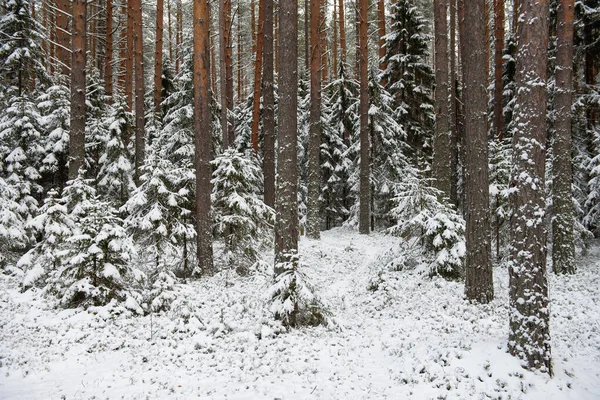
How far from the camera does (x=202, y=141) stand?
40.1ft

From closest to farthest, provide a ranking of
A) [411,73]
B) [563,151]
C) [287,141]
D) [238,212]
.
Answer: [287,141] < [563,151] < [238,212] < [411,73]

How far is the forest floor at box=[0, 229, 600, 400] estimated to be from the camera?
573 cm

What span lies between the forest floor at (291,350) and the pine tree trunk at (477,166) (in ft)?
2.51

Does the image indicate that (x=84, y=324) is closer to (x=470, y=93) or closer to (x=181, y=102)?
(x=470, y=93)

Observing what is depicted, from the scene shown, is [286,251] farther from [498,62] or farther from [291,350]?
[498,62]

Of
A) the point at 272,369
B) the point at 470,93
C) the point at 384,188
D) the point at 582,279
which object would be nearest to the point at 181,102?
the point at 384,188

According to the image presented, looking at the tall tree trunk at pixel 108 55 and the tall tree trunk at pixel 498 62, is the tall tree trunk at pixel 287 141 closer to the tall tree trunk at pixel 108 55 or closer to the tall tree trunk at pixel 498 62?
the tall tree trunk at pixel 108 55

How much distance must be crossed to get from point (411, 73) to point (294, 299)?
18900mm

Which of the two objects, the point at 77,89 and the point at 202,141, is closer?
the point at 77,89

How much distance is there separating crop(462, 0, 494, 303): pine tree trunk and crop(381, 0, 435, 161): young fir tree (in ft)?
45.3

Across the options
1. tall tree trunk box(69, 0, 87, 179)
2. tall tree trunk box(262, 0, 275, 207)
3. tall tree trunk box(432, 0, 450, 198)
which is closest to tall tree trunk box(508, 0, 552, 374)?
tall tree trunk box(432, 0, 450, 198)

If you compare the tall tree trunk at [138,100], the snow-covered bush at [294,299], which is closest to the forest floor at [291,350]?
the snow-covered bush at [294,299]

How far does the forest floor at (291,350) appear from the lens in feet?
18.8

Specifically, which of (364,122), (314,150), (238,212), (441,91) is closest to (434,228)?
(441,91)
